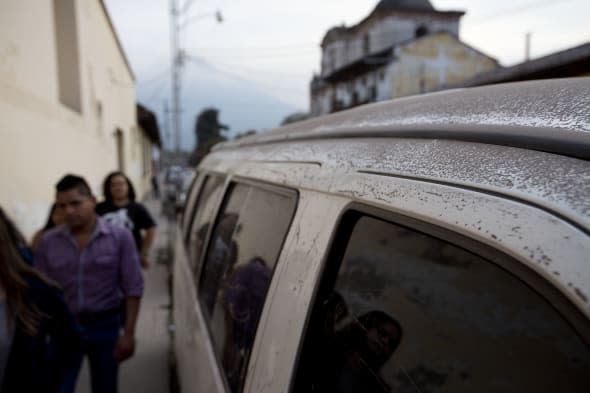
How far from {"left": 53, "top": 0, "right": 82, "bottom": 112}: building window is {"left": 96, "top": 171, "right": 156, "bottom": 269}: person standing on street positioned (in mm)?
4259

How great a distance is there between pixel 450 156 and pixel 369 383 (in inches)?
17.8

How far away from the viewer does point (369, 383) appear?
0.83 m

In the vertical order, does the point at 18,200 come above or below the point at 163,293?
above

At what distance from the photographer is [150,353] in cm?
424

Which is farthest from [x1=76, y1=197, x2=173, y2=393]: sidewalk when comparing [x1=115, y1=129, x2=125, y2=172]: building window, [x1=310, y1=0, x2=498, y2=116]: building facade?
[x1=310, y1=0, x2=498, y2=116]: building facade

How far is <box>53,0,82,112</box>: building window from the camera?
7320 millimetres

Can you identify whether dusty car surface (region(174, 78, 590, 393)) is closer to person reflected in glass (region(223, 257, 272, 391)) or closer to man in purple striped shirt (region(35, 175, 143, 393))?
person reflected in glass (region(223, 257, 272, 391))

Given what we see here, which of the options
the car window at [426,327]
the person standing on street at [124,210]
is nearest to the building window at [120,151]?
the person standing on street at [124,210]

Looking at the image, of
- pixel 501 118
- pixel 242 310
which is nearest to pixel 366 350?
pixel 501 118

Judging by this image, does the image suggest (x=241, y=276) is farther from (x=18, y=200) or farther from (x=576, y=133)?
(x=18, y=200)

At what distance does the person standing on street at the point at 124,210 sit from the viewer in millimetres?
3840

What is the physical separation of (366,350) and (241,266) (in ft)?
2.62

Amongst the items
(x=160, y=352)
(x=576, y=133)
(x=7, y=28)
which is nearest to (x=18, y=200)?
(x=7, y=28)

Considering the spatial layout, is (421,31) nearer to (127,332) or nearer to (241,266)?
(127,332)
